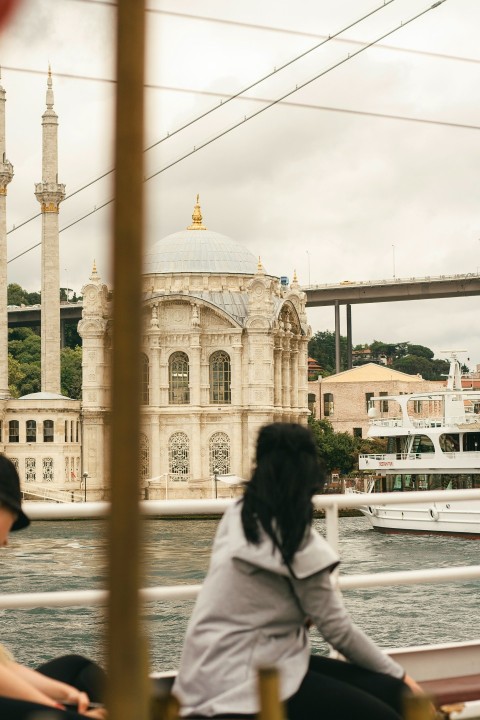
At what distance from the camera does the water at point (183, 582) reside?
18.9 metres

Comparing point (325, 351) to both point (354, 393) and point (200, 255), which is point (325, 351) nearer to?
point (354, 393)

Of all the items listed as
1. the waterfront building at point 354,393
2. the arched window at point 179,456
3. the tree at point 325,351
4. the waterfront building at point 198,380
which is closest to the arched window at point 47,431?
the waterfront building at point 198,380

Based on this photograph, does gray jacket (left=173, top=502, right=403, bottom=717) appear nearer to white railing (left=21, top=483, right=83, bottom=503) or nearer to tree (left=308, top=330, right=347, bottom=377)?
white railing (left=21, top=483, right=83, bottom=503)

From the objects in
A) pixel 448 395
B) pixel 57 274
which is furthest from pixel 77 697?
pixel 57 274

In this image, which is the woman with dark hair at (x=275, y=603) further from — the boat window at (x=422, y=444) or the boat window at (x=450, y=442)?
the boat window at (x=422, y=444)

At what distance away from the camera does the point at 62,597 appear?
3.37 m

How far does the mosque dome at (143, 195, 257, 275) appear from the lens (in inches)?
2378

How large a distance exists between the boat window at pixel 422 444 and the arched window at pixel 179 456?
18966mm

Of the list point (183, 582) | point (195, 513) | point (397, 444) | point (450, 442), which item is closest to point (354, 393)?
point (397, 444)

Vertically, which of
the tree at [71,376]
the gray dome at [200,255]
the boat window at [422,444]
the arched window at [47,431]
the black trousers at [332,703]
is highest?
the gray dome at [200,255]

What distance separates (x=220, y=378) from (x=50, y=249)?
31.8ft

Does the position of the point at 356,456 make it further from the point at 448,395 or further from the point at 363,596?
the point at 363,596

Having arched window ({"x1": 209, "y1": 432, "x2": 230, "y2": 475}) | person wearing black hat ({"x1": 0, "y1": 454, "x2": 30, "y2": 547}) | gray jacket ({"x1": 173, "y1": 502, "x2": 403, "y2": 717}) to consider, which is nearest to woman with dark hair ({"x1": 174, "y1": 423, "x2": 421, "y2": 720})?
gray jacket ({"x1": 173, "y1": 502, "x2": 403, "y2": 717})

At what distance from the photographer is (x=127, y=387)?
3.86 feet
